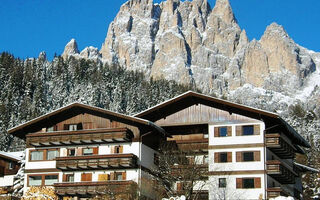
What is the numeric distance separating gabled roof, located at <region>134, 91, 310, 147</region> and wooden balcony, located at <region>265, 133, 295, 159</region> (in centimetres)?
140

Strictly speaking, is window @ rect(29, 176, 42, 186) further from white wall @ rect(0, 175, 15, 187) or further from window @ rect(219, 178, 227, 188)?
window @ rect(219, 178, 227, 188)

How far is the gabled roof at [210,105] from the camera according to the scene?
5431cm

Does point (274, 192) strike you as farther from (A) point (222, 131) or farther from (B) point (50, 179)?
(B) point (50, 179)

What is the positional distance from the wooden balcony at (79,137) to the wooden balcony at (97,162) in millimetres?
1868

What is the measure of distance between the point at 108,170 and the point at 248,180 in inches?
532

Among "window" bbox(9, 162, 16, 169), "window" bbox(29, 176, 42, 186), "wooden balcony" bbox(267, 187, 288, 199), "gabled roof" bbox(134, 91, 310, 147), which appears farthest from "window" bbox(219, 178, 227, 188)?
"window" bbox(9, 162, 16, 169)

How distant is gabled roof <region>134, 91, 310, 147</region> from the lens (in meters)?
54.3

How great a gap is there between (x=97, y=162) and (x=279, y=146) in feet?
56.8

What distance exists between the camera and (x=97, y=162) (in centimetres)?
5500

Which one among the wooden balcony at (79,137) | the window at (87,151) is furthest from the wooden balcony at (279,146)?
the window at (87,151)

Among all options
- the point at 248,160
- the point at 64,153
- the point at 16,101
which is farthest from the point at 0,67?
the point at 248,160

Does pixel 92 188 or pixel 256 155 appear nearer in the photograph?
pixel 256 155

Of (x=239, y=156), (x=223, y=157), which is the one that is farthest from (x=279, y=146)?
(x=223, y=157)

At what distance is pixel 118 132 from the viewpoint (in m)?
54.9
